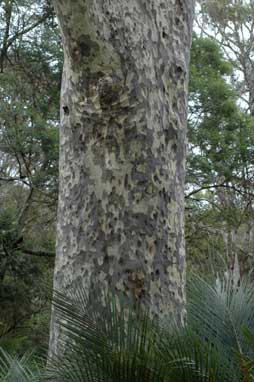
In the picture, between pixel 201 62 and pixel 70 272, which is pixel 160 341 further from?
pixel 201 62

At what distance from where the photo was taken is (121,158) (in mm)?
2010

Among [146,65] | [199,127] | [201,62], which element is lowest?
[146,65]

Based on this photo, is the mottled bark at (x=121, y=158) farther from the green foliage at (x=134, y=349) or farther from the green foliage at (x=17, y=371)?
the green foliage at (x=134, y=349)

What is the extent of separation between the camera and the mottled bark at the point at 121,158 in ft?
6.36

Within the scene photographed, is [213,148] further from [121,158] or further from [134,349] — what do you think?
[134,349]

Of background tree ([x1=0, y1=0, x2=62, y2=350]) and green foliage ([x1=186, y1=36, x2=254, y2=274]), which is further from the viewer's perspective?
green foliage ([x1=186, y1=36, x2=254, y2=274])

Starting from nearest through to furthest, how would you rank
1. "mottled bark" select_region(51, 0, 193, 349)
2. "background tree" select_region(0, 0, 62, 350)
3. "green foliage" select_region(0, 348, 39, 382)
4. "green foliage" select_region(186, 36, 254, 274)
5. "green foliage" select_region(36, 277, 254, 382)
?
"green foliage" select_region(36, 277, 254, 382) < "green foliage" select_region(0, 348, 39, 382) < "mottled bark" select_region(51, 0, 193, 349) < "background tree" select_region(0, 0, 62, 350) < "green foliage" select_region(186, 36, 254, 274)

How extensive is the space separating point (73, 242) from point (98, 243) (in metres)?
0.10

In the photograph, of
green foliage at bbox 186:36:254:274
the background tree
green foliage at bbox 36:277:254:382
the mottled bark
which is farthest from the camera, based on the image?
green foliage at bbox 186:36:254:274

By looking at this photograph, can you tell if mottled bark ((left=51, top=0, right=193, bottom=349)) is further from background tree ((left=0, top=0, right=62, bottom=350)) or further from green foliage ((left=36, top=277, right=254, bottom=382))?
background tree ((left=0, top=0, right=62, bottom=350))

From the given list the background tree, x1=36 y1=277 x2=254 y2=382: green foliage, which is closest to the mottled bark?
x1=36 y1=277 x2=254 y2=382: green foliage

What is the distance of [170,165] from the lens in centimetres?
208

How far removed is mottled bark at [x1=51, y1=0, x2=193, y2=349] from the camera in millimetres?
1938

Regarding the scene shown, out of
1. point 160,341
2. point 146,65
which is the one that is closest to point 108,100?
point 146,65
